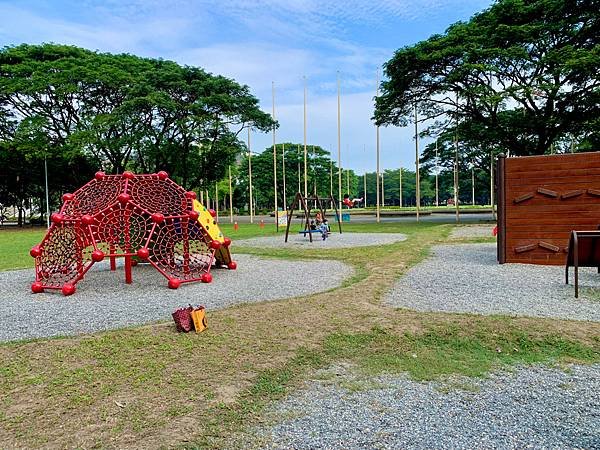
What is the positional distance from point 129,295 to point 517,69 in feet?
69.0

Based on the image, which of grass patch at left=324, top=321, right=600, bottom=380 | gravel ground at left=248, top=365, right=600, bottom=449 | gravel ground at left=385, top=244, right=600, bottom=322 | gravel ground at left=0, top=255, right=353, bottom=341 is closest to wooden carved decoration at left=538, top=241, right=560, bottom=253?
gravel ground at left=385, top=244, right=600, bottom=322

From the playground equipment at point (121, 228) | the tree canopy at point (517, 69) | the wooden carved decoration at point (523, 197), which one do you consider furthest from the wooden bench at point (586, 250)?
the tree canopy at point (517, 69)

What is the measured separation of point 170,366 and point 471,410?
240 centimetres

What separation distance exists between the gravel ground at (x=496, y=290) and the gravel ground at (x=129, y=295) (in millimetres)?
1515

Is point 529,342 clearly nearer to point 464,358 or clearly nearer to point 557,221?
point 464,358

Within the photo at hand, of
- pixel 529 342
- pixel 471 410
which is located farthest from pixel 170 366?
pixel 529 342

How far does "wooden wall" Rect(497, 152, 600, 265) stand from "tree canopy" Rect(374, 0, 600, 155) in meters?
11.6

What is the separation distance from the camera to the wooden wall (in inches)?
376

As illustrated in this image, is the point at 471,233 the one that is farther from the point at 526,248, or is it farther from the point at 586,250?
the point at 586,250

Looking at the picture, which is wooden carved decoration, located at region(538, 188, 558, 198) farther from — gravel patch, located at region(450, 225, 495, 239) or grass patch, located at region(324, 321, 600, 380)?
gravel patch, located at region(450, 225, 495, 239)

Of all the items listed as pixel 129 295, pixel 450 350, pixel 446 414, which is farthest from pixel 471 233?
pixel 446 414

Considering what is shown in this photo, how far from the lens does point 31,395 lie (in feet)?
11.5

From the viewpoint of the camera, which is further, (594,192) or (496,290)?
(594,192)

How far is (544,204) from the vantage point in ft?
32.3
